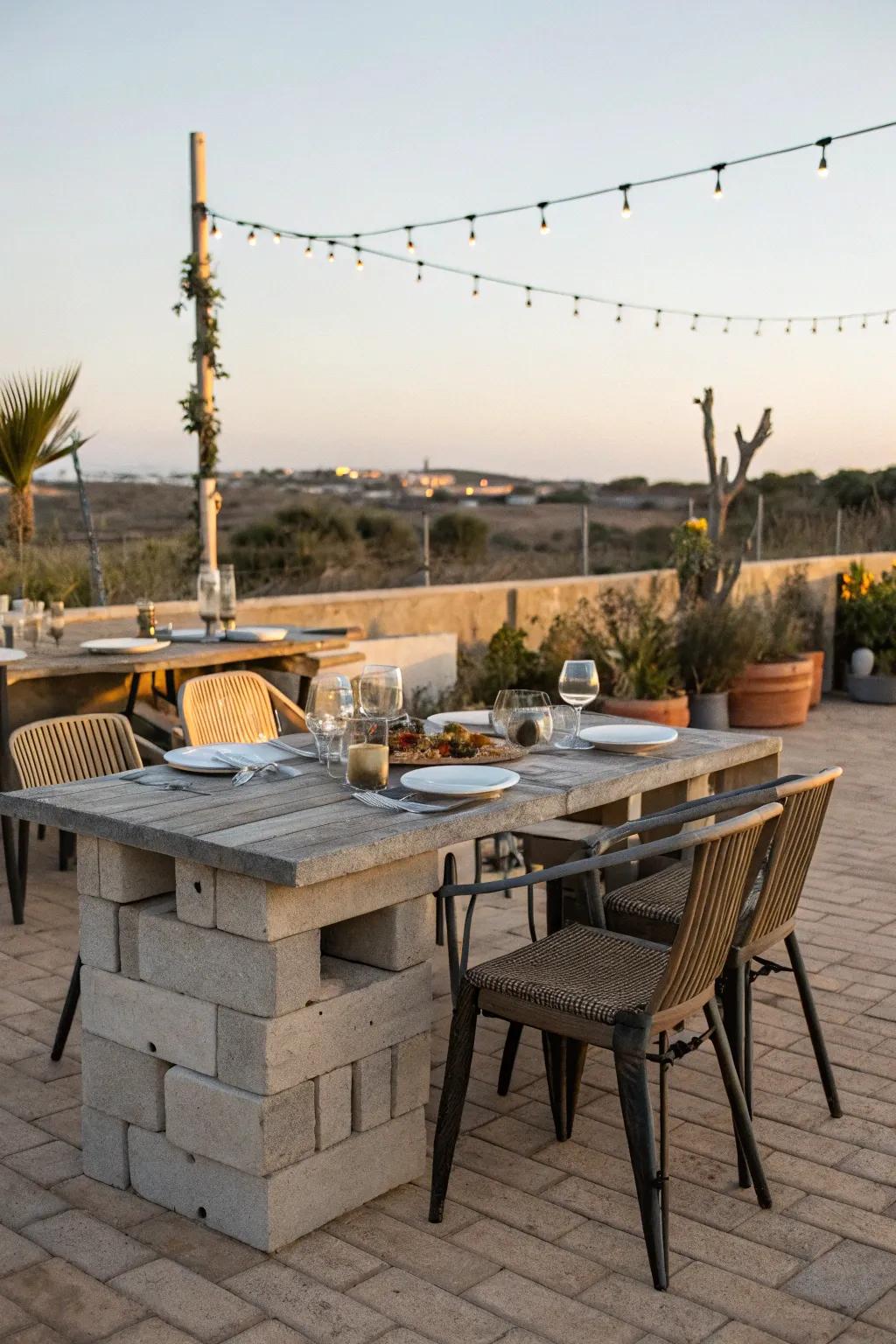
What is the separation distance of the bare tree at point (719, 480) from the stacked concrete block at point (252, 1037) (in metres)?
6.93

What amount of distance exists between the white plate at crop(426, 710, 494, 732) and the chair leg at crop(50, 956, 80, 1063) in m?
1.12

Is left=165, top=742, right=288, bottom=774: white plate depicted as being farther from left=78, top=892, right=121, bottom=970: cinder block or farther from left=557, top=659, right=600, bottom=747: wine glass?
left=557, top=659, right=600, bottom=747: wine glass

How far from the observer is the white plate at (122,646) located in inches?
206

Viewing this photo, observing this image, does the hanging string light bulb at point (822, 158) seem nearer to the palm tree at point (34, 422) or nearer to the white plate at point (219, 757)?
the white plate at point (219, 757)

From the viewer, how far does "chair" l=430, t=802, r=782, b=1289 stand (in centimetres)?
240

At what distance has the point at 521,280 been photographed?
9.38 m

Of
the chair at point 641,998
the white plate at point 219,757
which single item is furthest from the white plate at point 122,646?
the chair at point 641,998

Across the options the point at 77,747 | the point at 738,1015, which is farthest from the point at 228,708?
the point at 738,1015

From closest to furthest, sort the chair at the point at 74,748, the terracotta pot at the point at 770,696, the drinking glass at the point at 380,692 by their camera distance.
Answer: the drinking glass at the point at 380,692, the chair at the point at 74,748, the terracotta pot at the point at 770,696

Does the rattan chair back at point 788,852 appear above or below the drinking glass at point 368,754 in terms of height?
below

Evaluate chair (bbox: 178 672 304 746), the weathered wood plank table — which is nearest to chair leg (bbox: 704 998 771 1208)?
the weathered wood plank table

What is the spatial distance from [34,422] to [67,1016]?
19.4ft

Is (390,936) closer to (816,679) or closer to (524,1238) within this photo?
(524,1238)

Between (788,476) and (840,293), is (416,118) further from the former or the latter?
(788,476)
